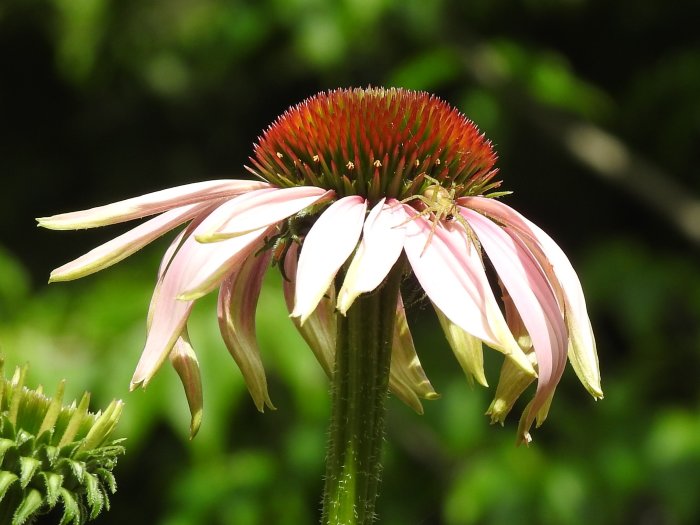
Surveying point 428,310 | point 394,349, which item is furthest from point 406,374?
point 428,310

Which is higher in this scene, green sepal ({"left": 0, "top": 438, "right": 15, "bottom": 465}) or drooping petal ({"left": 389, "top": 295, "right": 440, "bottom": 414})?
drooping petal ({"left": 389, "top": 295, "right": 440, "bottom": 414})

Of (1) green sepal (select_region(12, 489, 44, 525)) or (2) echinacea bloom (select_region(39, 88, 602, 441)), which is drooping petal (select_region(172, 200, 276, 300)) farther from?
(1) green sepal (select_region(12, 489, 44, 525))

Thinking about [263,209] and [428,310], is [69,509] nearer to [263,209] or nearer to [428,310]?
[263,209]

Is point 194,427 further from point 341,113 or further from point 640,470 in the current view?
point 640,470

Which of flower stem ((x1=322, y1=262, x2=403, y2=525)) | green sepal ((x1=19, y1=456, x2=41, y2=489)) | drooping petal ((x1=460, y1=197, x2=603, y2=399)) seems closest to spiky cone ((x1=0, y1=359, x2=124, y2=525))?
green sepal ((x1=19, y1=456, x2=41, y2=489))

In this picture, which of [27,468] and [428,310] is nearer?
[27,468]

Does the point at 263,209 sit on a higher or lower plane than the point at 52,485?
higher
